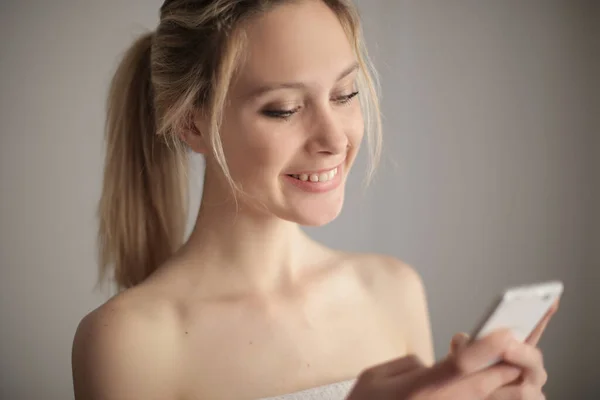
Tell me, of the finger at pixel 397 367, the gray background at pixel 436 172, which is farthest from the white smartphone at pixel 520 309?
the gray background at pixel 436 172

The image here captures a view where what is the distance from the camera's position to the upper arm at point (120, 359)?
3.64 feet

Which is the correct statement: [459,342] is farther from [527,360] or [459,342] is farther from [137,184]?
[137,184]

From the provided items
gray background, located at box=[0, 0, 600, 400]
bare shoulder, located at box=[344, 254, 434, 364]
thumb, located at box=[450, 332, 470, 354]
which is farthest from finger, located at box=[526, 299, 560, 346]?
gray background, located at box=[0, 0, 600, 400]

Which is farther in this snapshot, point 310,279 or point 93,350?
point 310,279

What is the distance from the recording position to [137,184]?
1.29m

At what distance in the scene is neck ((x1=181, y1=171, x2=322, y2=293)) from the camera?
1.19 metres

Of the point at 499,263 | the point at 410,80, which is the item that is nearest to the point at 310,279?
the point at 410,80

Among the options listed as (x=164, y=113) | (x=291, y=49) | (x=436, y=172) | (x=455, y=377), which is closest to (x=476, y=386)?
(x=455, y=377)

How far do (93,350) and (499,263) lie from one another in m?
1.31

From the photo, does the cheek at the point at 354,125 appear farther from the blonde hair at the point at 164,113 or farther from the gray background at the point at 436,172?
the gray background at the point at 436,172

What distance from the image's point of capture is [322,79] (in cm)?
107

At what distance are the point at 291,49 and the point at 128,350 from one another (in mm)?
498

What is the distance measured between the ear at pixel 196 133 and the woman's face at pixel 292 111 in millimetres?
47

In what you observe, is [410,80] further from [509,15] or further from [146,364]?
[146,364]
